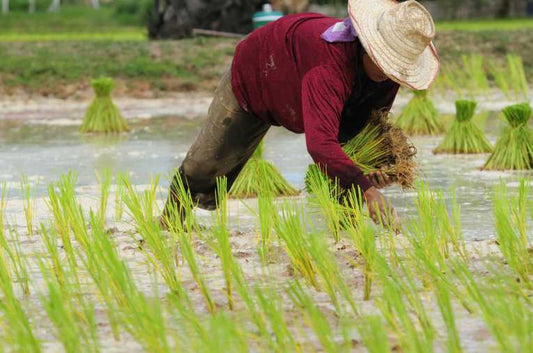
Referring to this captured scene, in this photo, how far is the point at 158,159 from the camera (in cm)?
843

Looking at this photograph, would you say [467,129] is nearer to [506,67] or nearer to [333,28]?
[333,28]

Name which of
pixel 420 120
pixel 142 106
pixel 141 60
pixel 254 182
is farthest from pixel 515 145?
pixel 141 60

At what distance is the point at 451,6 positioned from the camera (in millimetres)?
32125

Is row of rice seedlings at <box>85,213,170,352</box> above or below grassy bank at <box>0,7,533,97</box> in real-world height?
above

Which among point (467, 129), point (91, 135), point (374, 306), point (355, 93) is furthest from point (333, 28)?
point (91, 135)

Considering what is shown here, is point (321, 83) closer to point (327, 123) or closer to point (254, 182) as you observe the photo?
point (327, 123)

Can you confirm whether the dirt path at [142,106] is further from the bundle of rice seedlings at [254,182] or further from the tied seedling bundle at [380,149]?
the tied seedling bundle at [380,149]

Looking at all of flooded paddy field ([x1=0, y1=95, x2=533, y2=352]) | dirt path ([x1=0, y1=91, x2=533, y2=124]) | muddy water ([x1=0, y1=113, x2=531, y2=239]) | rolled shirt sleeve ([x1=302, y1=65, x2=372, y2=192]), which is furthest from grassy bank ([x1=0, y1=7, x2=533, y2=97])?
rolled shirt sleeve ([x1=302, y1=65, x2=372, y2=192])

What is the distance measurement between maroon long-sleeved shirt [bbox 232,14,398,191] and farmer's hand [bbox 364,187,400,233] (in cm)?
4

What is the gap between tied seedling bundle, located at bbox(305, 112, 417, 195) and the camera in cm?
514

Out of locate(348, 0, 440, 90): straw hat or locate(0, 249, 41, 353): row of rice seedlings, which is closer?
locate(0, 249, 41, 353): row of rice seedlings

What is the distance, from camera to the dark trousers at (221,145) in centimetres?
537

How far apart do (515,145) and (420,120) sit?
2.43 m

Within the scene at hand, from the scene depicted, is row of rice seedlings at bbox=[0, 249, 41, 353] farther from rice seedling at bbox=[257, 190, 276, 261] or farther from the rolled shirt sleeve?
the rolled shirt sleeve
